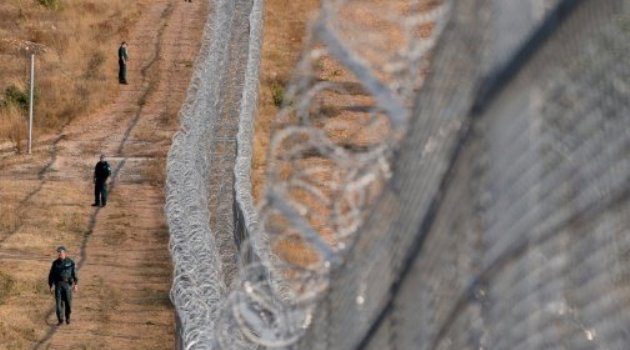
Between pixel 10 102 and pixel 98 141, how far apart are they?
3380 millimetres

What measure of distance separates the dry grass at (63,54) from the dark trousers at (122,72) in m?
0.18

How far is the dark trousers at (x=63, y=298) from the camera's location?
1459 centimetres

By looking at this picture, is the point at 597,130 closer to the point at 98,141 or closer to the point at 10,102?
the point at 98,141

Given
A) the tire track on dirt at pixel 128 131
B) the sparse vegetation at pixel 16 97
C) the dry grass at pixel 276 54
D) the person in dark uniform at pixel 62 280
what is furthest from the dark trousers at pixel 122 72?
the person in dark uniform at pixel 62 280

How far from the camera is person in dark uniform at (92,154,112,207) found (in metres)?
21.5

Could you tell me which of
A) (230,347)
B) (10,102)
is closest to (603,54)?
(230,347)

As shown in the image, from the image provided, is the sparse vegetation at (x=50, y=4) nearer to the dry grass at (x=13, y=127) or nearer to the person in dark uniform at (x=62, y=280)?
the dry grass at (x=13, y=127)

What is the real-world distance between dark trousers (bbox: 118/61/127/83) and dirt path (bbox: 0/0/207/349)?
0.25m

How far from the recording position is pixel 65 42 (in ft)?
121

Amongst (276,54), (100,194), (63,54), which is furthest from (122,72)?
(100,194)

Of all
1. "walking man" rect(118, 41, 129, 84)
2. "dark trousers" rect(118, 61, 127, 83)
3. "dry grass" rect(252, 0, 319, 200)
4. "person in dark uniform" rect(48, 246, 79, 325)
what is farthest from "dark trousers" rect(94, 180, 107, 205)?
"dark trousers" rect(118, 61, 127, 83)

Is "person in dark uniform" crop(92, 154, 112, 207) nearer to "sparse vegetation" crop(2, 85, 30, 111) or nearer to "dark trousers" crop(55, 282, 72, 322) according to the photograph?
"dark trousers" crop(55, 282, 72, 322)

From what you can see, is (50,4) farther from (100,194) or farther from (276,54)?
(100,194)

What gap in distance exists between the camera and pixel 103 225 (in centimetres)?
2045
